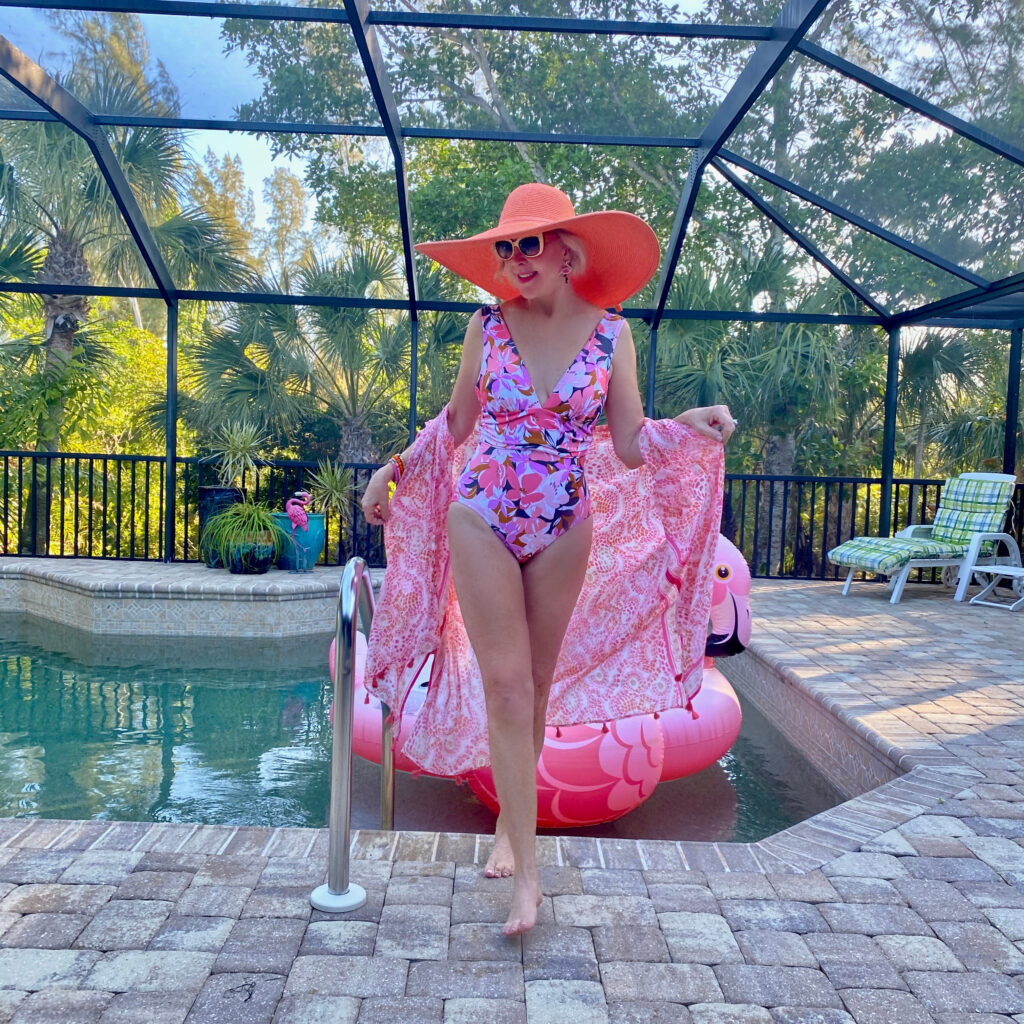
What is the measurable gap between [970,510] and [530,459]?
6465 millimetres

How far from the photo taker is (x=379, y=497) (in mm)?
2332

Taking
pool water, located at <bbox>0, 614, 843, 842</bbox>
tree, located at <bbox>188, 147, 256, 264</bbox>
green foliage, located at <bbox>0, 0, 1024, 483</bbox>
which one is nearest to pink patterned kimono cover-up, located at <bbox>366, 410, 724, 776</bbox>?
pool water, located at <bbox>0, 614, 843, 842</bbox>

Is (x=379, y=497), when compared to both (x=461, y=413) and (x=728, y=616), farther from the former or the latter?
(x=728, y=616)

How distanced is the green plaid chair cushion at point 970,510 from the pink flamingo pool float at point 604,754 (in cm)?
467

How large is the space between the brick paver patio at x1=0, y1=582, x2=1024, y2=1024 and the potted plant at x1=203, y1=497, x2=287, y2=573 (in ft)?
15.5

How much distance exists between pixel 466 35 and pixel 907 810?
Result: 220 inches

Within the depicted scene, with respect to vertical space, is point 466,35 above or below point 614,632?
above

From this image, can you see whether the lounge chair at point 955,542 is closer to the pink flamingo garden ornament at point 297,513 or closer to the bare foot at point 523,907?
the pink flamingo garden ornament at point 297,513

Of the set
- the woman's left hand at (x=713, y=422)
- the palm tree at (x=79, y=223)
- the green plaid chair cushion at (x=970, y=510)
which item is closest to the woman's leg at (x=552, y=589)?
the woman's left hand at (x=713, y=422)

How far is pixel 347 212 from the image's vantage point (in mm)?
10289

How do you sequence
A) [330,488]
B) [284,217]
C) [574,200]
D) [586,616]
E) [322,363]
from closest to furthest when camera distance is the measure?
[586,616]
[330,488]
[574,200]
[322,363]
[284,217]

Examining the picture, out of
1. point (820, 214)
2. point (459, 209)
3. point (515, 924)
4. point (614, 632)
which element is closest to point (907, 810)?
point (614, 632)

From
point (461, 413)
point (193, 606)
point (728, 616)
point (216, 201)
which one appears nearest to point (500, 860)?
point (461, 413)

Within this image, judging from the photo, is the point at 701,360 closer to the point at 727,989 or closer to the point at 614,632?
the point at 614,632
